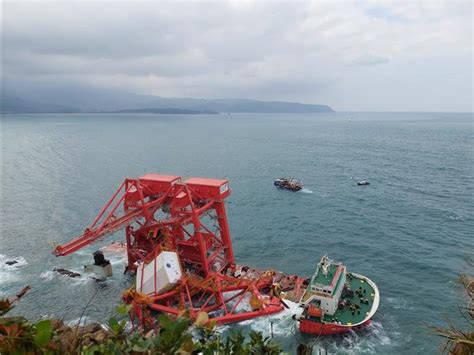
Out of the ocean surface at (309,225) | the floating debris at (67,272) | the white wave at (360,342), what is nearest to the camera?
the white wave at (360,342)

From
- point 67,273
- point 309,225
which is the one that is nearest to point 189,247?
point 67,273

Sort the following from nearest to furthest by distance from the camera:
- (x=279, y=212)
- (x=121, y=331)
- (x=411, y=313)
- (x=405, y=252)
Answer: (x=121, y=331) → (x=411, y=313) → (x=405, y=252) → (x=279, y=212)

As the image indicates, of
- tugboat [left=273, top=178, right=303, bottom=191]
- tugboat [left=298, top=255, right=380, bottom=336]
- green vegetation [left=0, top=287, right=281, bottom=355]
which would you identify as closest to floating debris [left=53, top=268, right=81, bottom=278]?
tugboat [left=298, top=255, right=380, bottom=336]

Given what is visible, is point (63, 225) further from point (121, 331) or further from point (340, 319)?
point (121, 331)

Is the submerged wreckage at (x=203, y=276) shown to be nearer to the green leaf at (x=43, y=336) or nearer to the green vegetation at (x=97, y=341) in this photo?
the green vegetation at (x=97, y=341)

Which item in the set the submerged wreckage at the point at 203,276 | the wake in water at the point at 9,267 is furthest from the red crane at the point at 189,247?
the wake in water at the point at 9,267

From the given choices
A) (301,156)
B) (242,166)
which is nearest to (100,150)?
(242,166)

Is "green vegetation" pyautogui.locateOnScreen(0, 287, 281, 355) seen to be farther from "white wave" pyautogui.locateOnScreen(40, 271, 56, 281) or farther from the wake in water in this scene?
the wake in water
